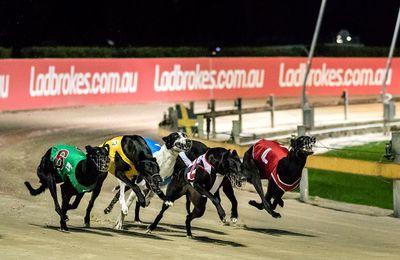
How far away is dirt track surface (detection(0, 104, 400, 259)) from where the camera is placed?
29.6 ft

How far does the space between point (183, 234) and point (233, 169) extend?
921 mm

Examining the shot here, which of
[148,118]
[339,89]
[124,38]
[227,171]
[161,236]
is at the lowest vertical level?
[161,236]

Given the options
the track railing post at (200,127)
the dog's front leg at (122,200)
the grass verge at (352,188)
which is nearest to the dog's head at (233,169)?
the dog's front leg at (122,200)

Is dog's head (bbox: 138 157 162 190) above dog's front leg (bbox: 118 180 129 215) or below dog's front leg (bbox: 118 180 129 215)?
above

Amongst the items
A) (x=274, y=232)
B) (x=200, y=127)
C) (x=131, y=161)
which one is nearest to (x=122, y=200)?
(x=131, y=161)

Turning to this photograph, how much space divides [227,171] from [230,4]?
47.5m

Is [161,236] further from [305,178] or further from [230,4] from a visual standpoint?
[230,4]

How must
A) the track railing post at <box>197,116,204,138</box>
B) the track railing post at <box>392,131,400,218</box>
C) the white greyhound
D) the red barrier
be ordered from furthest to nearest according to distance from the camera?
the red barrier
the track railing post at <box>197,116,204,138</box>
the track railing post at <box>392,131,400,218</box>
the white greyhound

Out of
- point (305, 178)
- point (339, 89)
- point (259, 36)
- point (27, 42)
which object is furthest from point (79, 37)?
point (305, 178)

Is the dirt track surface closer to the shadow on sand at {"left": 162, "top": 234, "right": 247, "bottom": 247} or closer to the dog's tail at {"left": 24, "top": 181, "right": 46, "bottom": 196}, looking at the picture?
the shadow on sand at {"left": 162, "top": 234, "right": 247, "bottom": 247}

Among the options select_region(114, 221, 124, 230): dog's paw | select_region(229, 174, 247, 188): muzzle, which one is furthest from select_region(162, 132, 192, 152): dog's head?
select_region(114, 221, 124, 230): dog's paw

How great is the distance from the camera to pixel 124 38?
4525 centimetres

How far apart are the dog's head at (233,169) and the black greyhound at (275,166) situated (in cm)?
91

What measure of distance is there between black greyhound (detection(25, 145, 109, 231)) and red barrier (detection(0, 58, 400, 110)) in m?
16.6
